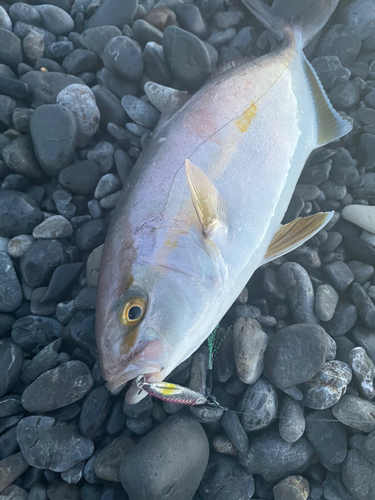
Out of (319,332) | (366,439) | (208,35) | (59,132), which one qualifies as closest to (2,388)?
(59,132)

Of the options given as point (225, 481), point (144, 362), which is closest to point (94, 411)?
point (144, 362)

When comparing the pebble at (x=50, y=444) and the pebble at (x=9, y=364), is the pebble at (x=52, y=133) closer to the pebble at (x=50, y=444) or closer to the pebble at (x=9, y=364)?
the pebble at (x=9, y=364)

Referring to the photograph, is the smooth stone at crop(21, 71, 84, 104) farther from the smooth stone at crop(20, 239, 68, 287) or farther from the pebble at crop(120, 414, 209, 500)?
the pebble at crop(120, 414, 209, 500)

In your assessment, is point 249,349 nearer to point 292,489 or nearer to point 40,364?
point 292,489

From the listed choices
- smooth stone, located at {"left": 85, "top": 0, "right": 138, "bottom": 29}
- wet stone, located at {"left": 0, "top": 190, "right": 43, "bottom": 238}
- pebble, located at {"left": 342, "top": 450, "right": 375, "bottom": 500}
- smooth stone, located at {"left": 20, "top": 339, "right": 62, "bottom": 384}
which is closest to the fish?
smooth stone, located at {"left": 20, "top": 339, "right": 62, "bottom": 384}

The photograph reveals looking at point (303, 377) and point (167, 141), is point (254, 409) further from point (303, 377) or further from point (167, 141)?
point (167, 141)

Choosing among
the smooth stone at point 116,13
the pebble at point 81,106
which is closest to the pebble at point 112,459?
the pebble at point 81,106
